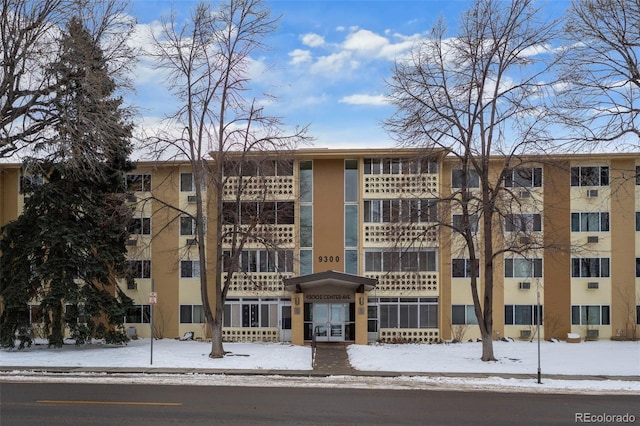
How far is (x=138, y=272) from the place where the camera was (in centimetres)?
3120

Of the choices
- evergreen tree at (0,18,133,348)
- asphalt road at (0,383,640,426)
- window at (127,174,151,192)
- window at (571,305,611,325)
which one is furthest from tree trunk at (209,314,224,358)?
window at (571,305,611,325)

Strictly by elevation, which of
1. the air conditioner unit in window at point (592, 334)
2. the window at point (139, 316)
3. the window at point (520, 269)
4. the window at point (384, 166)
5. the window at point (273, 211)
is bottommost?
the air conditioner unit in window at point (592, 334)

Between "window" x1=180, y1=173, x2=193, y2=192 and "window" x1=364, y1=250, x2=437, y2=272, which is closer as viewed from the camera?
"window" x1=364, y1=250, x2=437, y2=272

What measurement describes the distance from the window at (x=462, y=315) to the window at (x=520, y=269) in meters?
2.73

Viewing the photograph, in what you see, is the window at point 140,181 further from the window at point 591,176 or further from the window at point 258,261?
the window at point 591,176

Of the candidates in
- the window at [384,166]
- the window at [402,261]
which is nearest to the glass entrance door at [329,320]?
the window at [402,261]

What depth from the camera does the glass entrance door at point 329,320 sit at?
98.2 ft

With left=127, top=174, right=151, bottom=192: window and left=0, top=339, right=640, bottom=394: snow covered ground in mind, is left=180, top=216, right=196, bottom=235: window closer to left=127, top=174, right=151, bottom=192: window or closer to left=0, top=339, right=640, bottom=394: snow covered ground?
left=127, top=174, right=151, bottom=192: window

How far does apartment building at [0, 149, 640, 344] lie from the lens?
29766mm

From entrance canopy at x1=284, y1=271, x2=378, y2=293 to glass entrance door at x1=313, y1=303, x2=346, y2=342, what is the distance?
1.76m

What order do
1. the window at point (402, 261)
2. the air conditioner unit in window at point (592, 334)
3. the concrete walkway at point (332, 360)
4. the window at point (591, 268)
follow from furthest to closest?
the window at point (591, 268) < the air conditioner unit in window at point (592, 334) < the window at point (402, 261) < the concrete walkway at point (332, 360)

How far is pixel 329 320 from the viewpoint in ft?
98.5

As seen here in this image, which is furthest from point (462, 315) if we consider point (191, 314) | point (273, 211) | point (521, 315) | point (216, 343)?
point (191, 314)

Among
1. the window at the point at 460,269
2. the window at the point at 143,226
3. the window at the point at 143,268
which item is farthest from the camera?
the window at the point at 143,226
